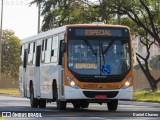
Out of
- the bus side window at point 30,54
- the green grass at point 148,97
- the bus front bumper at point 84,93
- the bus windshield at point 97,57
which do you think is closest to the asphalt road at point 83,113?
the bus front bumper at point 84,93

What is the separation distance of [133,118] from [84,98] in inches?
169

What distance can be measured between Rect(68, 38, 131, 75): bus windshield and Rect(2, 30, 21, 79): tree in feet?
265

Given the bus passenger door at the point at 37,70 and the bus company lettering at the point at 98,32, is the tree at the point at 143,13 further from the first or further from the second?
the bus company lettering at the point at 98,32

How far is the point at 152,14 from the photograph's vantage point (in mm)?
53969

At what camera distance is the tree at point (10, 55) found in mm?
106375

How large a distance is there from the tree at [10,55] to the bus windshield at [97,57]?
8073 cm

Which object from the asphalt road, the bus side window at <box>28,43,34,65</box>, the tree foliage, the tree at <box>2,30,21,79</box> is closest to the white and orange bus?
the asphalt road

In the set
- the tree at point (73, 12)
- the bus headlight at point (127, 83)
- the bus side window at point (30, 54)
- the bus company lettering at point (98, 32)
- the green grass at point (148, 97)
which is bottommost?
the green grass at point (148, 97)

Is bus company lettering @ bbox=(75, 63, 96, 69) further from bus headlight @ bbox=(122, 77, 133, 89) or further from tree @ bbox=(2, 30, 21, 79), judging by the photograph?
tree @ bbox=(2, 30, 21, 79)

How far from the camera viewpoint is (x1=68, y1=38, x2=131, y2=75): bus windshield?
24.6 metres

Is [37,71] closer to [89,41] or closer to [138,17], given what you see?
[89,41]

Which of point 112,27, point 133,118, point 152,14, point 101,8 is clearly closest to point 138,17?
point 152,14

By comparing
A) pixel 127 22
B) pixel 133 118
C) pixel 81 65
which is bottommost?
pixel 133 118

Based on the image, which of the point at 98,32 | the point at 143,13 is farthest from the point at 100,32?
the point at 143,13
